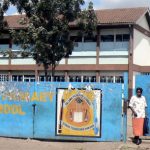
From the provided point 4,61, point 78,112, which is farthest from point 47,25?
point 4,61

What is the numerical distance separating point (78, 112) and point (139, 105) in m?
1.69

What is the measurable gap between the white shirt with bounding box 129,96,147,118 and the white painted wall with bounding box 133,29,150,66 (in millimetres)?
24106

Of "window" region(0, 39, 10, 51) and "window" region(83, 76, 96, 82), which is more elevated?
"window" region(0, 39, 10, 51)

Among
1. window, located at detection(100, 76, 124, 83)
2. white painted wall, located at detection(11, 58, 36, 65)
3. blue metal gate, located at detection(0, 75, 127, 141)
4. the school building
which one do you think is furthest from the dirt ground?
white painted wall, located at detection(11, 58, 36, 65)

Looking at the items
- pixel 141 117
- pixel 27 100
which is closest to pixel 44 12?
pixel 27 100

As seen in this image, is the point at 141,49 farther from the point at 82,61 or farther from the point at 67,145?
the point at 67,145

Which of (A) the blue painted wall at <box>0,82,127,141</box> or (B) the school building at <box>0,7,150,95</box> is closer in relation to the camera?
(A) the blue painted wall at <box>0,82,127,141</box>

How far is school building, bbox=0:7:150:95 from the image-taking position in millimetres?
35094

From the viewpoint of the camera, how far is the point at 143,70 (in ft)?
119

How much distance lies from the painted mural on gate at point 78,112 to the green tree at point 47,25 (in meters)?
11.3

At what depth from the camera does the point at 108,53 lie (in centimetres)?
3584

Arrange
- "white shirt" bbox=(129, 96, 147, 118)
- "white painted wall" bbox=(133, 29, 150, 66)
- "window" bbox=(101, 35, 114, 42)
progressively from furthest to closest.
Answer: "white painted wall" bbox=(133, 29, 150, 66)
"window" bbox=(101, 35, 114, 42)
"white shirt" bbox=(129, 96, 147, 118)

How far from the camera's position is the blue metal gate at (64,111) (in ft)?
41.3

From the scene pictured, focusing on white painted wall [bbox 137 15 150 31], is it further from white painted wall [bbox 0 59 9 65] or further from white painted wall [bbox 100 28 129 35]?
white painted wall [bbox 0 59 9 65]
